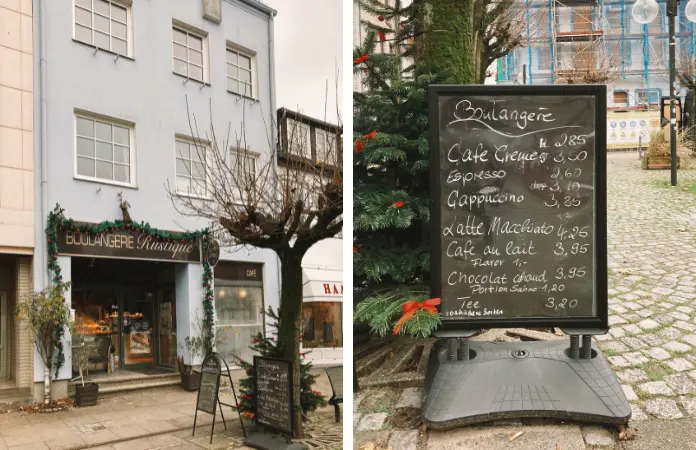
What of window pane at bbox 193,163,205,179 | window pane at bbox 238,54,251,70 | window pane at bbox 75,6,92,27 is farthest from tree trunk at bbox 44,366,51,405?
window pane at bbox 238,54,251,70

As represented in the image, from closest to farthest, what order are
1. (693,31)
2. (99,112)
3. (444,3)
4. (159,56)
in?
(99,112) < (159,56) < (693,31) < (444,3)

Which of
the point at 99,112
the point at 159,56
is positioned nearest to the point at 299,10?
the point at 159,56

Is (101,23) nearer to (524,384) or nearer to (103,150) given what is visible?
(103,150)

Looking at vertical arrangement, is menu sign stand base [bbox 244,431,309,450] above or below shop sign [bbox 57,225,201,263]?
below

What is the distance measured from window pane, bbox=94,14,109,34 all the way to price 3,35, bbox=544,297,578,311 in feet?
6.40

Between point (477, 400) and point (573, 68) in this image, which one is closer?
point (477, 400)

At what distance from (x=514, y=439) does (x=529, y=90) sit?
1.36 metres

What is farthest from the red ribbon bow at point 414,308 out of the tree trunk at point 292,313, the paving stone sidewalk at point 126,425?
the paving stone sidewalk at point 126,425

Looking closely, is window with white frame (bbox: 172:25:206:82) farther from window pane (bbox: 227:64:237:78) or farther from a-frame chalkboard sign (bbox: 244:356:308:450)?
a-frame chalkboard sign (bbox: 244:356:308:450)

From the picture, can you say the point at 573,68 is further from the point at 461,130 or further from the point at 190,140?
the point at 190,140

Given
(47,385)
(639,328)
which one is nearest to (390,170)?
(639,328)

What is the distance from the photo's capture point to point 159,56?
2350 millimetres

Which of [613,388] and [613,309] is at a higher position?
[613,309]

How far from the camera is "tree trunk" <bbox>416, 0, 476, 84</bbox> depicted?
3215 millimetres
